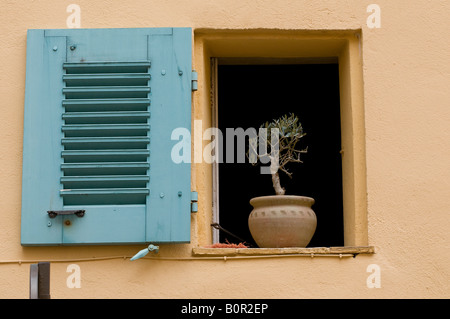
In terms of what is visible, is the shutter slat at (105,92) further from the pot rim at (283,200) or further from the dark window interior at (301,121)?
the dark window interior at (301,121)

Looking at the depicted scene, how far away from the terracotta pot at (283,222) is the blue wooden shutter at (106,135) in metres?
0.44

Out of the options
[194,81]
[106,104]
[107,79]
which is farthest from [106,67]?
[194,81]

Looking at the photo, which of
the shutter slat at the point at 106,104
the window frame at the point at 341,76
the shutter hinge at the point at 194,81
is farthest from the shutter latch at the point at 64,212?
the shutter hinge at the point at 194,81

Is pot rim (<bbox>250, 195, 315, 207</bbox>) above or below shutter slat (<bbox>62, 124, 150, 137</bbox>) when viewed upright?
below

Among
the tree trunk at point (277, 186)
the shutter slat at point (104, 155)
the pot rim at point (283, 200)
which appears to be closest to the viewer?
the shutter slat at point (104, 155)

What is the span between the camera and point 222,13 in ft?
15.6

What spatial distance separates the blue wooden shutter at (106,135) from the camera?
14.3 feet

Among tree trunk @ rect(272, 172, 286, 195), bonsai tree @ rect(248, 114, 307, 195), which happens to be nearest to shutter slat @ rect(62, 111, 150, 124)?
bonsai tree @ rect(248, 114, 307, 195)

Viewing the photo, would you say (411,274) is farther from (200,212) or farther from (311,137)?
(311,137)

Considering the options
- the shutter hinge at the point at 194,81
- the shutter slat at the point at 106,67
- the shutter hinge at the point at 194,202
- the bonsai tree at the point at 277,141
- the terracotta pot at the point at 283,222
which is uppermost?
the shutter slat at the point at 106,67

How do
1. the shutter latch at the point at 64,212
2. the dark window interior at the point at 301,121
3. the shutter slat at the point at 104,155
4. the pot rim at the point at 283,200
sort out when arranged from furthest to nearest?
the dark window interior at the point at 301,121
the pot rim at the point at 283,200
the shutter slat at the point at 104,155
the shutter latch at the point at 64,212

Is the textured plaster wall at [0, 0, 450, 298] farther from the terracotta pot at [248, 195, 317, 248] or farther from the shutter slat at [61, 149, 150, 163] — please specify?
the shutter slat at [61, 149, 150, 163]

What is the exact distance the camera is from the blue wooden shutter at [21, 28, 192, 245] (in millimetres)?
4363

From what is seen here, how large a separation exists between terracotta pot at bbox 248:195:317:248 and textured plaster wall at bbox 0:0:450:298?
0.60 ft
